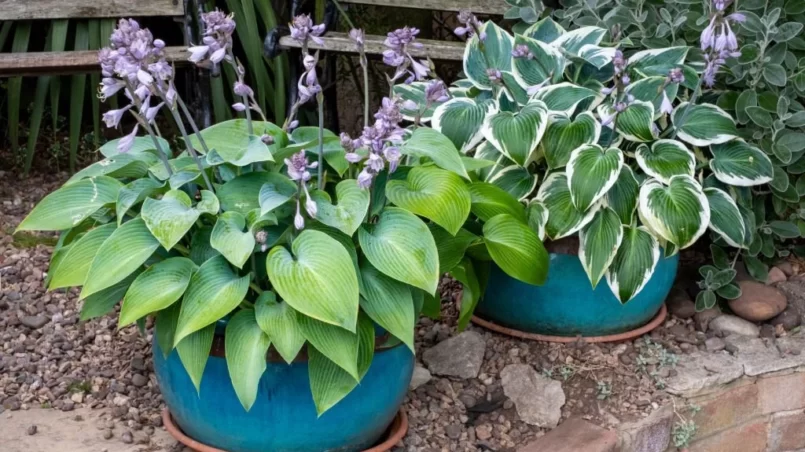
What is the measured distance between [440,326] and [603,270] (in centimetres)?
54

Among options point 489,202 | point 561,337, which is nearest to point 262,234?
point 489,202

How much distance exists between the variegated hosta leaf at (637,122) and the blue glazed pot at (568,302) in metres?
0.35

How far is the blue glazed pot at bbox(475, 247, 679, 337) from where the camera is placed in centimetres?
254

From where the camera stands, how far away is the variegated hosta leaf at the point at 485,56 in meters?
2.60

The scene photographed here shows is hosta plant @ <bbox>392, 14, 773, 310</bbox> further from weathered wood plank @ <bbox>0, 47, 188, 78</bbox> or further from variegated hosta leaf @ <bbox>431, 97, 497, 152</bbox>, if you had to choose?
weathered wood plank @ <bbox>0, 47, 188, 78</bbox>

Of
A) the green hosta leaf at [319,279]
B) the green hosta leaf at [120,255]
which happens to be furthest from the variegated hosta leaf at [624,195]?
the green hosta leaf at [120,255]

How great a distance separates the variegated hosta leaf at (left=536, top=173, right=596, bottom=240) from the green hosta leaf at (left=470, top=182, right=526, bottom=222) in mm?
234

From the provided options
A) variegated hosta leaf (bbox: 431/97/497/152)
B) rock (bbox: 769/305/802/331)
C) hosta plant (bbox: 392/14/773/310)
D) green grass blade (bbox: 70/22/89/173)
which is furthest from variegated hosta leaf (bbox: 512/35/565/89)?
green grass blade (bbox: 70/22/89/173)

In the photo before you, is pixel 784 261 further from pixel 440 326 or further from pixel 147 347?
pixel 147 347

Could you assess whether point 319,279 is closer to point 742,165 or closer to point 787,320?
point 742,165

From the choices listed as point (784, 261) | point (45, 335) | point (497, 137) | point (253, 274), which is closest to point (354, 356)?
point (253, 274)

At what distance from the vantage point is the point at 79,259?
1885 mm

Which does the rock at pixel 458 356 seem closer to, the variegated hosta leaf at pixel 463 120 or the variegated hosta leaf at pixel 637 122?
the variegated hosta leaf at pixel 463 120

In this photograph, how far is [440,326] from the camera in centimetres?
270
